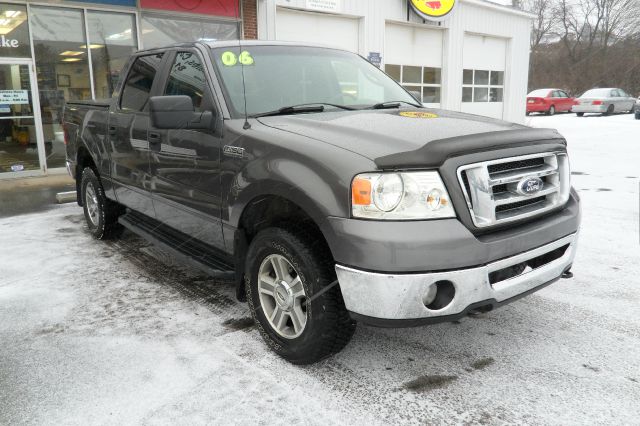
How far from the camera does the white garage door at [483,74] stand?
62.2ft

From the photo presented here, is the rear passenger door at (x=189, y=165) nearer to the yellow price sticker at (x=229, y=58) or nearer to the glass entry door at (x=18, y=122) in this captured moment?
the yellow price sticker at (x=229, y=58)

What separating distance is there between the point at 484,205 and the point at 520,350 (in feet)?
3.65

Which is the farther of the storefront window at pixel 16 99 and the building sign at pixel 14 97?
the building sign at pixel 14 97

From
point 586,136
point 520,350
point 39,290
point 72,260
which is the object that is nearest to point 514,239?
point 520,350

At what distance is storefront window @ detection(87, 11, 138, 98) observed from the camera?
10938mm

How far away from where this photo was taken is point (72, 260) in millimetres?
5156

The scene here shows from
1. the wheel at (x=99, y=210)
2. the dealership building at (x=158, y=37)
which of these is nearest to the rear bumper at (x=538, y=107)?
the dealership building at (x=158, y=37)

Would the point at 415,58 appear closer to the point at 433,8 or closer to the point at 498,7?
the point at 433,8

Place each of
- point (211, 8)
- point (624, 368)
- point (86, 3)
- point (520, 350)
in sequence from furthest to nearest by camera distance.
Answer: point (211, 8)
point (86, 3)
point (520, 350)
point (624, 368)

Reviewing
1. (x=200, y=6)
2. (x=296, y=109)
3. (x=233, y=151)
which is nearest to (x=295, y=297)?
(x=233, y=151)

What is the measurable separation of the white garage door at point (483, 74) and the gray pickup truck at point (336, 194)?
15.8 m

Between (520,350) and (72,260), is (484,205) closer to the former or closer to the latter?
(520,350)

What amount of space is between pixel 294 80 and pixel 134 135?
158 cm

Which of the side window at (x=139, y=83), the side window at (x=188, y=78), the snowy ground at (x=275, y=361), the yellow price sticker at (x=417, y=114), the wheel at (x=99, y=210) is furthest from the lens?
the wheel at (x=99, y=210)
